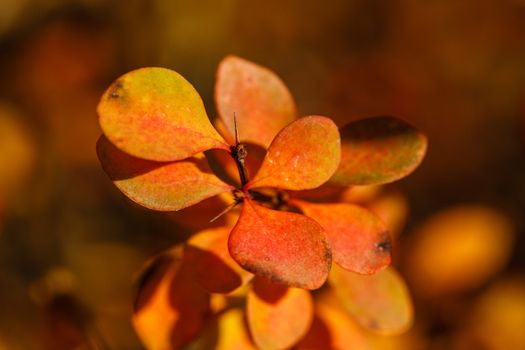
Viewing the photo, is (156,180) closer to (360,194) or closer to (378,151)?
(378,151)

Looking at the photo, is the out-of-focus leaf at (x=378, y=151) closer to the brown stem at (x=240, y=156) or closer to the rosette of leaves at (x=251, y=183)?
the rosette of leaves at (x=251, y=183)

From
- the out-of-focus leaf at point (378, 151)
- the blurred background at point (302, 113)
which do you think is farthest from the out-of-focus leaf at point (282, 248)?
the blurred background at point (302, 113)

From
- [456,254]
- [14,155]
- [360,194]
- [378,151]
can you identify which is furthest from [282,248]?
[14,155]

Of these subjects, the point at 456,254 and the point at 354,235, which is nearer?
the point at 354,235

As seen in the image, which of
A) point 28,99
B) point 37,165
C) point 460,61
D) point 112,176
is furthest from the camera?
point 460,61

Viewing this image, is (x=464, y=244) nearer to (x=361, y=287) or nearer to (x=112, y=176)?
(x=361, y=287)

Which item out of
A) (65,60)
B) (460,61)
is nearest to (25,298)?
(65,60)

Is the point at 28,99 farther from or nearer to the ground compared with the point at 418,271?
farther from the ground
